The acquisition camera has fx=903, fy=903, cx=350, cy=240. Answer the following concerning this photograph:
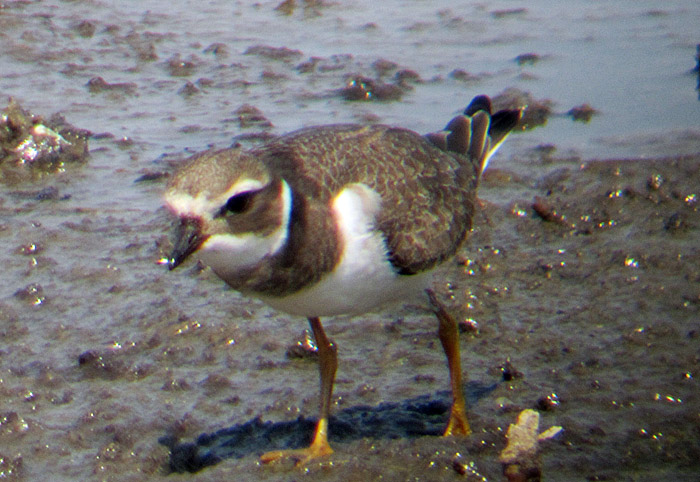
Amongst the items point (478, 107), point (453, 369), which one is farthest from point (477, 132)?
point (453, 369)

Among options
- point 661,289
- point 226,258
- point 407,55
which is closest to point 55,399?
point 226,258

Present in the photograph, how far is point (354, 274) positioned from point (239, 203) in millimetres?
655

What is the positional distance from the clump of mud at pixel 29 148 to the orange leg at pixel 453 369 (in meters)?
4.11

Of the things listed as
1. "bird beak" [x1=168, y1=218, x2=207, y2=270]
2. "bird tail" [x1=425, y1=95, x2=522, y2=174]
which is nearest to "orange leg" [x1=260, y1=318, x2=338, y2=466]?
"bird beak" [x1=168, y1=218, x2=207, y2=270]

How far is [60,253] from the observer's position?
247 inches

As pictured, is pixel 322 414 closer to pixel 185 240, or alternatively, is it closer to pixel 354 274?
pixel 354 274

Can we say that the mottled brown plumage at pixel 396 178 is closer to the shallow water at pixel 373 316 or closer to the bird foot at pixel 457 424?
the bird foot at pixel 457 424

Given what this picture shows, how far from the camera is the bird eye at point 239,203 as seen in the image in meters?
3.70

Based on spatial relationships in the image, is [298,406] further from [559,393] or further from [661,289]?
[661,289]

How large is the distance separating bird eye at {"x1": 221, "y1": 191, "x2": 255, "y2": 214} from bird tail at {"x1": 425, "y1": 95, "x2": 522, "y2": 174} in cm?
199

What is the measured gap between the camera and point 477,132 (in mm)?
5711

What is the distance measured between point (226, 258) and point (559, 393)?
6.45 feet

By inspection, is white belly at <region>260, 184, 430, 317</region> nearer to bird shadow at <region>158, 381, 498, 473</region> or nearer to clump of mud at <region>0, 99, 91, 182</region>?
bird shadow at <region>158, 381, 498, 473</region>

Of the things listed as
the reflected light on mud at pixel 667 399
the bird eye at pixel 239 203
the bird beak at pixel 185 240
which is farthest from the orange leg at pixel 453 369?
the bird beak at pixel 185 240
